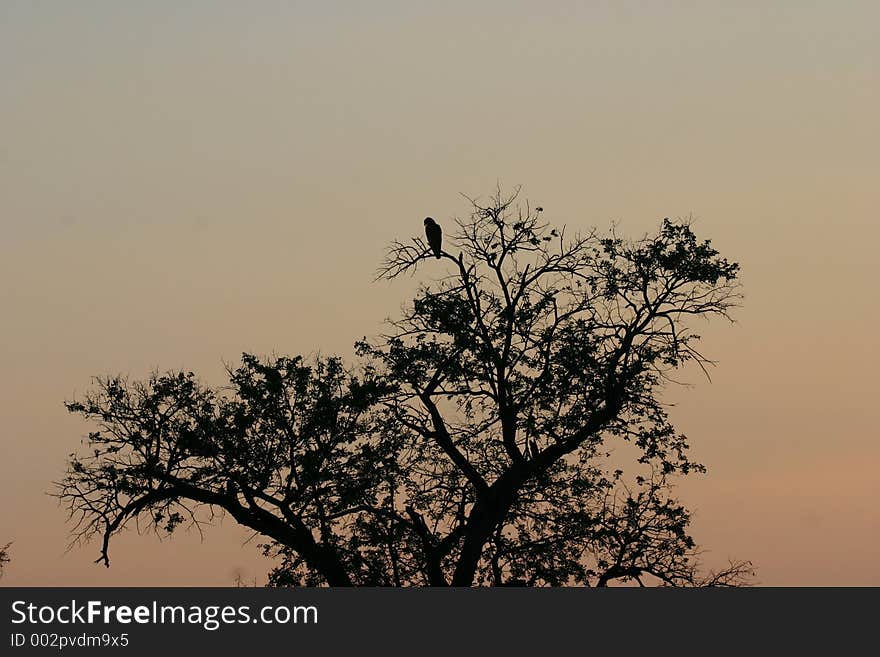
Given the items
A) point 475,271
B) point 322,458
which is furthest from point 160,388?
point 475,271

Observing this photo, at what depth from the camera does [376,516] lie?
32625 mm

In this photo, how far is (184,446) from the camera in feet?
105

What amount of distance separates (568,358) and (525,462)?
2.27m

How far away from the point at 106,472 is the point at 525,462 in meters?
8.55

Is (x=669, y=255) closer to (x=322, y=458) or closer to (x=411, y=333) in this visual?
(x=411, y=333)
